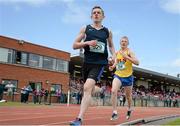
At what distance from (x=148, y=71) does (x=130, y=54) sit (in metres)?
55.4

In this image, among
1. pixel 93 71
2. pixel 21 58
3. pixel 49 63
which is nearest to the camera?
pixel 93 71

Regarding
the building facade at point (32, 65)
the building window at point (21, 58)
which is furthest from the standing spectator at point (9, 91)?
the building window at point (21, 58)

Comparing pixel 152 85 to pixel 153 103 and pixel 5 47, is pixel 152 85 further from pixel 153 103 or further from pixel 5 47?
pixel 5 47

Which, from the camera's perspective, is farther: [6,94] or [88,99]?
[6,94]

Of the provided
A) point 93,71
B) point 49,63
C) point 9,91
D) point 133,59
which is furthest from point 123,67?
point 49,63

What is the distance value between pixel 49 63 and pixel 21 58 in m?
5.56

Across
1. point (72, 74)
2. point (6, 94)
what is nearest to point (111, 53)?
point (6, 94)

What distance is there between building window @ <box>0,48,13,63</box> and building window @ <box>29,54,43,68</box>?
332 cm

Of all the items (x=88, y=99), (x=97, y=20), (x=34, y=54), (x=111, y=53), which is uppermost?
(x=34, y=54)

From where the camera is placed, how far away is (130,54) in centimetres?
1071

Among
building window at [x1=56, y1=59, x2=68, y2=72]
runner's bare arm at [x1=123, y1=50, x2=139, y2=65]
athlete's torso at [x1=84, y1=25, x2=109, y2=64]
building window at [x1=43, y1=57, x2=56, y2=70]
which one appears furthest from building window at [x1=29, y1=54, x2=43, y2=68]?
athlete's torso at [x1=84, y1=25, x2=109, y2=64]

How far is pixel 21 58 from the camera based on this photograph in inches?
1758

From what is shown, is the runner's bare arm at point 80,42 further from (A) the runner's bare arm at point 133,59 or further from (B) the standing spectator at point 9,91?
(B) the standing spectator at point 9,91

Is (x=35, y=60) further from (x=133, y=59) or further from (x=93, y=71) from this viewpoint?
(x=93, y=71)
